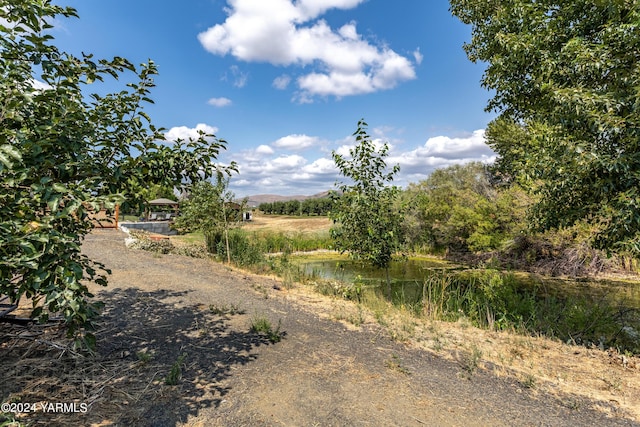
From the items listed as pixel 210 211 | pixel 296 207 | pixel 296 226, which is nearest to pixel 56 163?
pixel 210 211

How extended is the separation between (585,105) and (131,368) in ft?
21.8

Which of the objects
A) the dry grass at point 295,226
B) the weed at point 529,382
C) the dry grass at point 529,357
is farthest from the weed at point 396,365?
the dry grass at point 295,226

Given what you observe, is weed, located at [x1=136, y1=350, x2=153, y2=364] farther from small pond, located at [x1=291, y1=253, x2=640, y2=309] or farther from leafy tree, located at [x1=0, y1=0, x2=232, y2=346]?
small pond, located at [x1=291, y1=253, x2=640, y2=309]

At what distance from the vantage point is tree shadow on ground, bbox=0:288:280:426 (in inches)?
111

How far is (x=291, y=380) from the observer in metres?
3.52

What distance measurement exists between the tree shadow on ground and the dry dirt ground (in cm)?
1

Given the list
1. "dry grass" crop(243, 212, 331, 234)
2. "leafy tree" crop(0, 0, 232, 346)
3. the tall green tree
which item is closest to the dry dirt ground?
"leafy tree" crop(0, 0, 232, 346)

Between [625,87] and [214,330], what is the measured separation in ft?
23.8

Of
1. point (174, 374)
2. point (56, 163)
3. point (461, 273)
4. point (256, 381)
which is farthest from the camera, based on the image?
point (461, 273)

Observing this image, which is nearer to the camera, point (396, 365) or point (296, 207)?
point (396, 365)

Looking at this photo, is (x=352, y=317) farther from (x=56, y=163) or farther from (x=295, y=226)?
(x=295, y=226)

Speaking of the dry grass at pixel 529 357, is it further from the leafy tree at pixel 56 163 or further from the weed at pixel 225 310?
the leafy tree at pixel 56 163

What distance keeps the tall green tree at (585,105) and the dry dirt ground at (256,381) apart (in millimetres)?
2723

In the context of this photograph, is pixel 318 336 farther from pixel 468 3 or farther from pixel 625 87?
pixel 468 3
